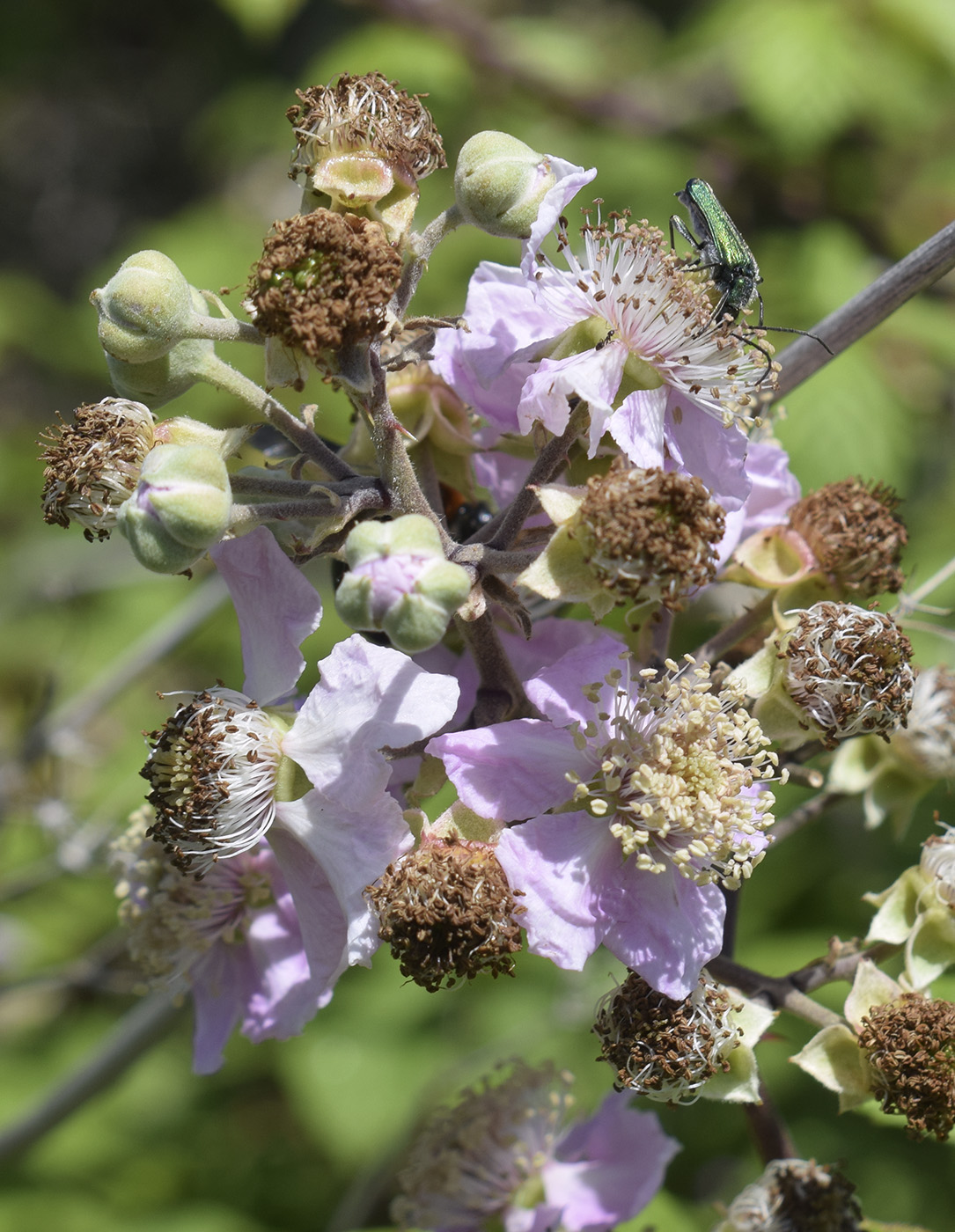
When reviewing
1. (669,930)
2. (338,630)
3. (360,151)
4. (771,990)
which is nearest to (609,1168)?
(771,990)

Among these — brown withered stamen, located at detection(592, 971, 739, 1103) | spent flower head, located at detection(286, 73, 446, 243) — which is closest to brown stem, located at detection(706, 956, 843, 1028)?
brown withered stamen, located at detection(592, 971, 739, 1103)

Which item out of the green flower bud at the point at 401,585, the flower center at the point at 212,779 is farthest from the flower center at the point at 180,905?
the green flower bud at the point at 401,585

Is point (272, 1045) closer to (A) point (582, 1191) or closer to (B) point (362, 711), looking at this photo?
(A) point (582, 1191)

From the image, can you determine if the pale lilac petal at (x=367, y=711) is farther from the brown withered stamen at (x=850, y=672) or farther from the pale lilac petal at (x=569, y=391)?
the brown withered stamen at (x=850, y=672)

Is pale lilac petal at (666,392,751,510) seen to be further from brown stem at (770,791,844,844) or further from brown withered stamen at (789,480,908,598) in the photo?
brown stem at (770,791,844,844)

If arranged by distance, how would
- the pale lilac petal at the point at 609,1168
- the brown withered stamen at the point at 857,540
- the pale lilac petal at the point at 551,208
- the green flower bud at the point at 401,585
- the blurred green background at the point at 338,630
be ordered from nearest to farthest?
the green flower bud at the point at 401,585 → the pale lilac petal at the point at 551,208 → the brown withered stamen at the point at 857,540 → the pale lilac petal at the point at 609,1168 → the blurred green background at the point at 338,630

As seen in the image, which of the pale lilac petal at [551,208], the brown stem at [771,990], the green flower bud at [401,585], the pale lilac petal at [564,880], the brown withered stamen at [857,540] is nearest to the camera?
the green flower bud at [401,585]
